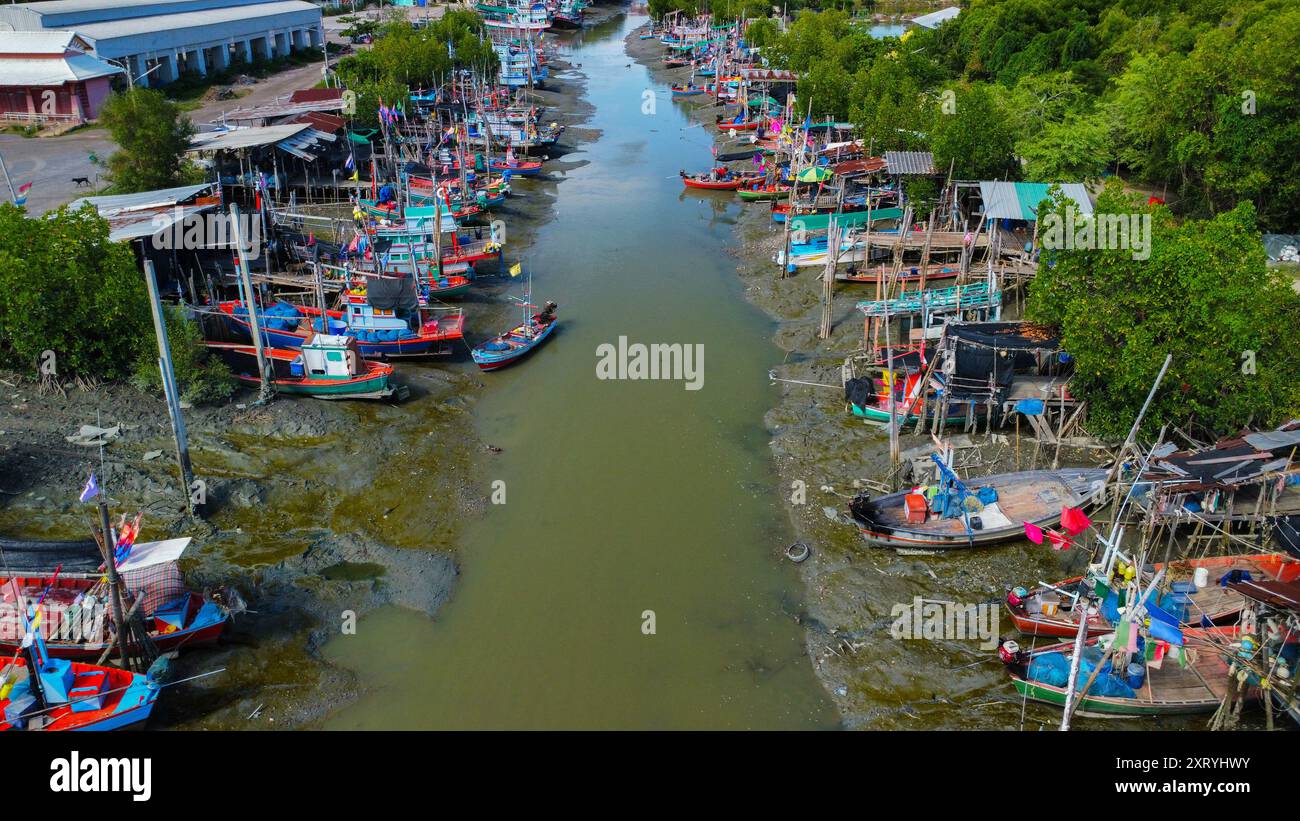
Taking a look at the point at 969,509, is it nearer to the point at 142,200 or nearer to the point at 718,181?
the point at 142,200

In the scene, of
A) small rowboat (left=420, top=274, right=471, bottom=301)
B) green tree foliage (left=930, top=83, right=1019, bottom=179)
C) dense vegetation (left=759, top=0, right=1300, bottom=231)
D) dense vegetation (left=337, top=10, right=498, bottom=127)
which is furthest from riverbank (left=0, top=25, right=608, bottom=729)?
dense vegetation (left=337, top=10, right=498, bottom=127)

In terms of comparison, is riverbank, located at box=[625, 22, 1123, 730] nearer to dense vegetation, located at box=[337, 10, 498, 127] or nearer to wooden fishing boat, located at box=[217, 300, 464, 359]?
wooden fishing boat, located at box=[217, 300, 464, 359]

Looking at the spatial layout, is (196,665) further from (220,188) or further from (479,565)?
(220,188)

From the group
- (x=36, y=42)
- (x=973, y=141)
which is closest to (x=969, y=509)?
(x=973, y=141)

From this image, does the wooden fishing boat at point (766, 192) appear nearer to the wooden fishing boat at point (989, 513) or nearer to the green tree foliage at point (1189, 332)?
the green tree foliage at point (1189, 332)

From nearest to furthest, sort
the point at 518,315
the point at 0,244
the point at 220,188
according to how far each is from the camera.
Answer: the point at 0,244 < the point at 518,315 < the point at 220,188

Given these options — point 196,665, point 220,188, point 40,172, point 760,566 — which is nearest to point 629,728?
point 760,566
